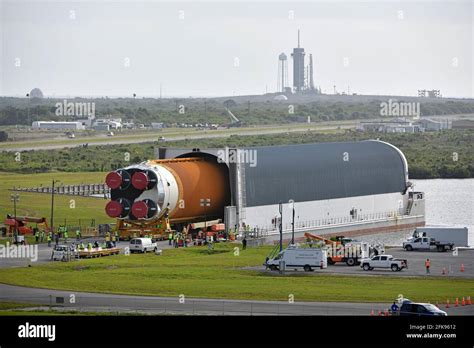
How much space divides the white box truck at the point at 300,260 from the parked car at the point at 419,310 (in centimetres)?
1837

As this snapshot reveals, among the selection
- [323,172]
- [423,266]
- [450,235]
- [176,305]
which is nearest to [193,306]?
[176,305]

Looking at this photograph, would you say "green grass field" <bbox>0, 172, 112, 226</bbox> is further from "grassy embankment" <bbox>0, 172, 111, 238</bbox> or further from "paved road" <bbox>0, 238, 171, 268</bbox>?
"paved road" <bbox>0, 238, 171, 268</bbox>

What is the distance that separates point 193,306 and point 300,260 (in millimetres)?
15862

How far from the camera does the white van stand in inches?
2968

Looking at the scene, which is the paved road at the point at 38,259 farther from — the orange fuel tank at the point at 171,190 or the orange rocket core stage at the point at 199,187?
the orange rocket core stage at the point at 199,187

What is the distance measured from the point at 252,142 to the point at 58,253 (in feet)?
390

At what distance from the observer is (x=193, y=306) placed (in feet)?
172

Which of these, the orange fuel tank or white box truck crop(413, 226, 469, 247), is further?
the orange fuel tank

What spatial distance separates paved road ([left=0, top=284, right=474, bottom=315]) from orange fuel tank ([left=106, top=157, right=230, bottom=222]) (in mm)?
24319
